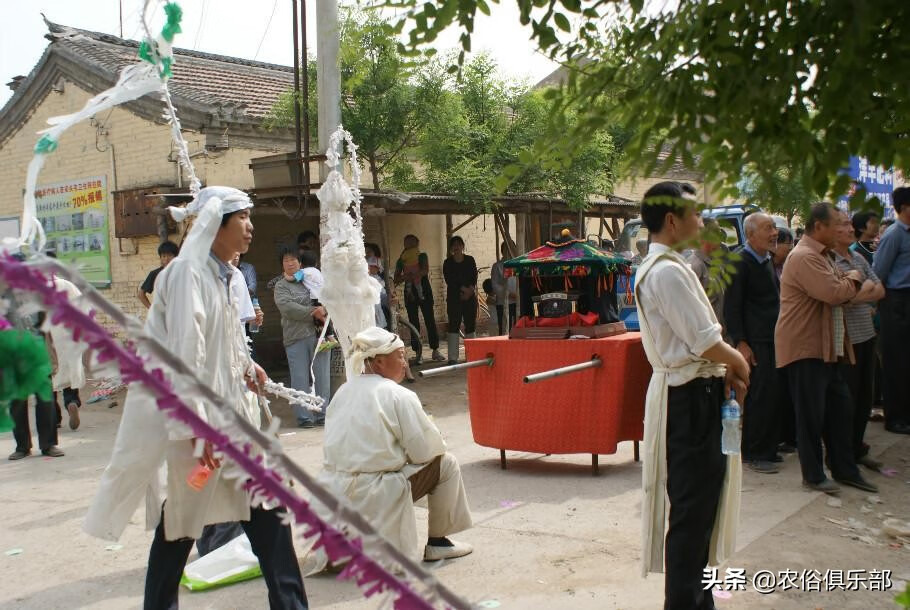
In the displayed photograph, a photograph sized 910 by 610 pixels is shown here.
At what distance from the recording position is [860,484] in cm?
584

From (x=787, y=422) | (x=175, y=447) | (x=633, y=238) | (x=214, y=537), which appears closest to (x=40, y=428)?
(x=214, y=537)

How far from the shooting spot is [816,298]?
5.68 meters

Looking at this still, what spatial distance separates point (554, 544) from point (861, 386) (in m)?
3.01

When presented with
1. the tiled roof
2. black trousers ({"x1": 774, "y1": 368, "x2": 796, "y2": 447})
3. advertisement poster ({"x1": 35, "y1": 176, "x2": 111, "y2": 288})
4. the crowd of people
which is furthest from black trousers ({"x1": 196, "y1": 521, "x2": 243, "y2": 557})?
advertisement poster ({"x1": 35, "y1": 176, "x2": 111, "y2": 288})

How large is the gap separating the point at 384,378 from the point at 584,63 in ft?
8.51

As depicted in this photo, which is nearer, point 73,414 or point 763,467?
point 763,467

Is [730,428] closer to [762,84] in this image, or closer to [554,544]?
[554,544]

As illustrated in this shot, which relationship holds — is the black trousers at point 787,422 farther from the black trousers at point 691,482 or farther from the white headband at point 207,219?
the white headband at point 207,219

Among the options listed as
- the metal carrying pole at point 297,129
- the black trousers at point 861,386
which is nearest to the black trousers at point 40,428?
the metal carrying pole at point 297,129

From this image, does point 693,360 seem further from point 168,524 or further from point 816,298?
point 816,298

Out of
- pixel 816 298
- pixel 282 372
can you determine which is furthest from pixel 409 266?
pixel 816 298

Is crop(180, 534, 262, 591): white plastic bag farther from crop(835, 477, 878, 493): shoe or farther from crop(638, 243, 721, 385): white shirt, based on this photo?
crop(835, 477, 878, 493): shoe

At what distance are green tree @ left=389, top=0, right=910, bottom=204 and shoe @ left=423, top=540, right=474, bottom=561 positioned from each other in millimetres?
3403

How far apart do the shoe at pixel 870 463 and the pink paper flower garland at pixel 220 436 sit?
5762 millimetres
